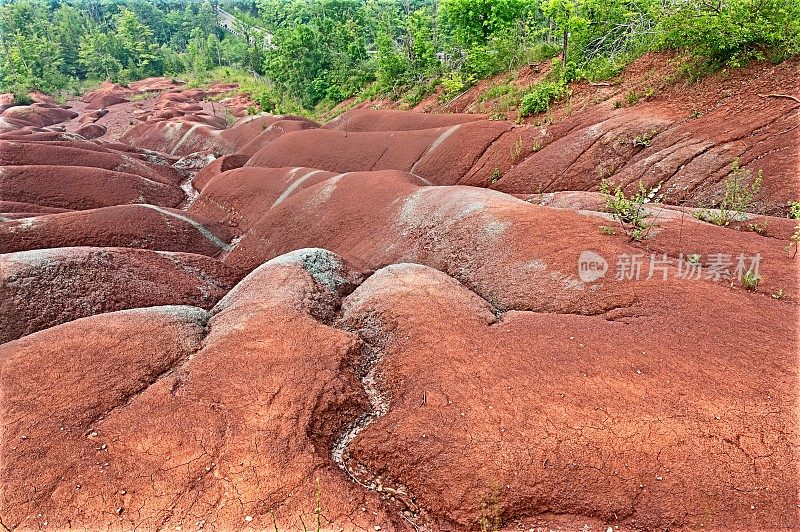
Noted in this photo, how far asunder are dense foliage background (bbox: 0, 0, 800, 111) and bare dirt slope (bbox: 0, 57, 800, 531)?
2.54 meters

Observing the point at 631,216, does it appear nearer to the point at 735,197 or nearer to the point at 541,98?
the point at 735,197

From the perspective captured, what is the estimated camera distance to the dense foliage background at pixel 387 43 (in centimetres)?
1503

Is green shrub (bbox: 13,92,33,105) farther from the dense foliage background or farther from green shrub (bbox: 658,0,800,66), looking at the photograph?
green shrub (bbox: 658,0,800,66)

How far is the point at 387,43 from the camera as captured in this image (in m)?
40.0

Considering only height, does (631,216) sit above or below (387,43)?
below

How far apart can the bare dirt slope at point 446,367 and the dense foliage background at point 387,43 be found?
2.54 m

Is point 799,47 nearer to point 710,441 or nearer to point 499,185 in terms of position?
point 499,185

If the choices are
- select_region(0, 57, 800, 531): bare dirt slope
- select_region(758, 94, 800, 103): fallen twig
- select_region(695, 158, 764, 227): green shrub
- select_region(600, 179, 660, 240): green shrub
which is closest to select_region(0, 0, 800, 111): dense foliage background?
select_region(758, 94, 800, 103): fallen twig

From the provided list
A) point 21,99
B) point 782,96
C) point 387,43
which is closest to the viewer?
point 782,96

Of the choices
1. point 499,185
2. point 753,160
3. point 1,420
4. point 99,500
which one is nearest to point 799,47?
point 753,160

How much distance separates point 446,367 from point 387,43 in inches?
1546

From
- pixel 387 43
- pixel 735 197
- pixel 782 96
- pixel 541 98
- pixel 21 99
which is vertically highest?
pixel 782 96

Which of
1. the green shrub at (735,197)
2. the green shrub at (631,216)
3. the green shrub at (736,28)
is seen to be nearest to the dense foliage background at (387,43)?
the green shrub at (736,28)

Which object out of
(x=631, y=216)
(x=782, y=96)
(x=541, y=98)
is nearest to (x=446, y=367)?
(x=631, y=216)
